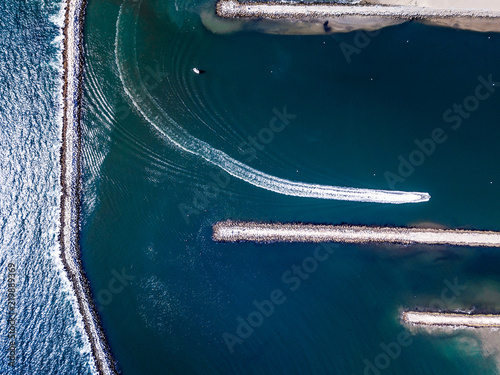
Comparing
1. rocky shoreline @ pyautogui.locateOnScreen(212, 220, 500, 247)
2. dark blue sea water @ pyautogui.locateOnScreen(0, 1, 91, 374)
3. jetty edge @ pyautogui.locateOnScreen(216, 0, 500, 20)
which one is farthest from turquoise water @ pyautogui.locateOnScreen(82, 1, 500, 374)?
dark blue sea water @ pyautogui.locateOnScreen(0, 1, 91, 374)

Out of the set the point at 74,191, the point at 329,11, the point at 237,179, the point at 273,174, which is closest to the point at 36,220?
the point at 74,191

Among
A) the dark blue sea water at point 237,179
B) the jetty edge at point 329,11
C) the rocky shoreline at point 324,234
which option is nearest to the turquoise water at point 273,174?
the dark blue sea water at point 237,179

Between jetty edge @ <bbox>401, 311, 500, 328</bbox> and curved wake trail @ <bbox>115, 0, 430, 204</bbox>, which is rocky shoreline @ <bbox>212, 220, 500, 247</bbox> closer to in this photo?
curved wake trail @ <bbox>115, 0, 430, 204</bbox>

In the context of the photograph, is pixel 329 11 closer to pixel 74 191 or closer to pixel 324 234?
pixel 324 234

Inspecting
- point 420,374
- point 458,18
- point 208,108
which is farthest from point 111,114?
point 420,374

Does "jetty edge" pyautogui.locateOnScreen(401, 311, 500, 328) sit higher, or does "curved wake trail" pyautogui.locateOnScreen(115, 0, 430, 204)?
"curved wake trail" pyautogui.locateOnScreen(115, 0, 430, 204)
